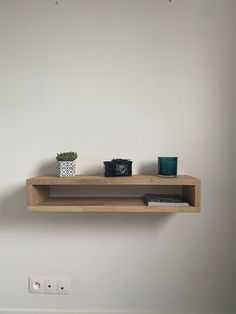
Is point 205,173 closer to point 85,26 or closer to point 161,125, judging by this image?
point 161,125

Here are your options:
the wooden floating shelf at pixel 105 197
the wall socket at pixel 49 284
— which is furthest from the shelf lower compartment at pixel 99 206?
the wall socket at pixel 49 284

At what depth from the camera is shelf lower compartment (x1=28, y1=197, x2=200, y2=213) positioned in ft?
3.38

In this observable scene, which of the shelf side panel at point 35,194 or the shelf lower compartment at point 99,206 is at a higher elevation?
the shelf side panel at point 35,194

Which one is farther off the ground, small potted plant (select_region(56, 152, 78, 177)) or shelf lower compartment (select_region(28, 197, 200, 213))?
small potted plant (select_region(56, 152, 78, 177))

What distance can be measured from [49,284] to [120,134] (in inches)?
30.5

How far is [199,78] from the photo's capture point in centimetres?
124

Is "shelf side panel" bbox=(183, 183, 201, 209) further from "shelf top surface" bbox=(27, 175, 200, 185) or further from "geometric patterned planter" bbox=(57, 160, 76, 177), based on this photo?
"geometric patterned planter" bbox=(57, 160, 76, 177)

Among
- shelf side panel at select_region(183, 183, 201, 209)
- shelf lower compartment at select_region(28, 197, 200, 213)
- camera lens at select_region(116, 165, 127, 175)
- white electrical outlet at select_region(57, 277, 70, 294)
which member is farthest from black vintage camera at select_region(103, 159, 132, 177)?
white electrical outlet at select_region(57, 277, 70, 294)

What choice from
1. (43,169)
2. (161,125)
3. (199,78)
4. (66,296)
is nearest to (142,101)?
(161,125)

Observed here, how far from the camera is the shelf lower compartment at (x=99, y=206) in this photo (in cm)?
103

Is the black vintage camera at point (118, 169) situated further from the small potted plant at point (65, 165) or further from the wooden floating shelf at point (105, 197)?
the small potted plant at point (65, 165)

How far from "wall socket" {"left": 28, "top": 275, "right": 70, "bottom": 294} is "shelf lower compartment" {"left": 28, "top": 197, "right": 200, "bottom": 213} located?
1.26 ft

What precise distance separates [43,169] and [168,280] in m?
0.77

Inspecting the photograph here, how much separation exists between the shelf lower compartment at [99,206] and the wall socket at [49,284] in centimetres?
38
